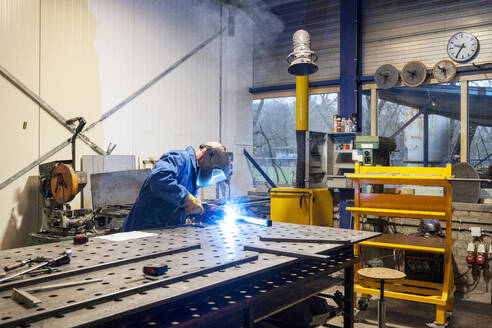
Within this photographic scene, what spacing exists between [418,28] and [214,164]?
12.6 ft

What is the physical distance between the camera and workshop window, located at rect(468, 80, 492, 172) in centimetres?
445

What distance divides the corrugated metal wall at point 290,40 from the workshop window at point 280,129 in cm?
33

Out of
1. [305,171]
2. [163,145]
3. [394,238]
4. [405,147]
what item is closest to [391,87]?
[405,147]

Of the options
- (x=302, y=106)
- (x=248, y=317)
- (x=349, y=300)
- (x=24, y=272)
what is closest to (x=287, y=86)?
(x=302, y=106)

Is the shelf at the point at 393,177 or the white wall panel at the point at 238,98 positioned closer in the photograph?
the shelf at the point at 393,177

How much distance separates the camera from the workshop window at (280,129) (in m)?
5.77

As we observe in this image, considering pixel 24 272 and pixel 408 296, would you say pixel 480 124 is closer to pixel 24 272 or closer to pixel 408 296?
pixel 408 296

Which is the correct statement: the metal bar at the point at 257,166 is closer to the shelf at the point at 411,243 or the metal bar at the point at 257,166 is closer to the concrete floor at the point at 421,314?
the concrete floor at the point at 421,314

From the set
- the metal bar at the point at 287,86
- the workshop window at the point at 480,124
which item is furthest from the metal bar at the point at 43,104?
the workshop window at the point at 480,124

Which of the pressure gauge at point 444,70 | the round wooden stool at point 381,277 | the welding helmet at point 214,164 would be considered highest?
the pressure gauge at point 444,70

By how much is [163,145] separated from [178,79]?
0.91 metres

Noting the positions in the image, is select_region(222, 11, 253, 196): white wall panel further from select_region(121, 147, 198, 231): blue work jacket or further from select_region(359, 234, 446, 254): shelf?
select_region(121, 147, 198, 231): blue work jacket

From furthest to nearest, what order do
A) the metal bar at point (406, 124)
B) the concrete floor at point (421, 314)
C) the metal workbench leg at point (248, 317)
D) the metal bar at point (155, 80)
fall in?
1. the metal bar at point (406, 124)
2. the metal bar at point (155, 80)
3. the concrete floor at point (421, 314)
4. the metal workbench leg at point (248, 317)

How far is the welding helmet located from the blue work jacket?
0.18ft
